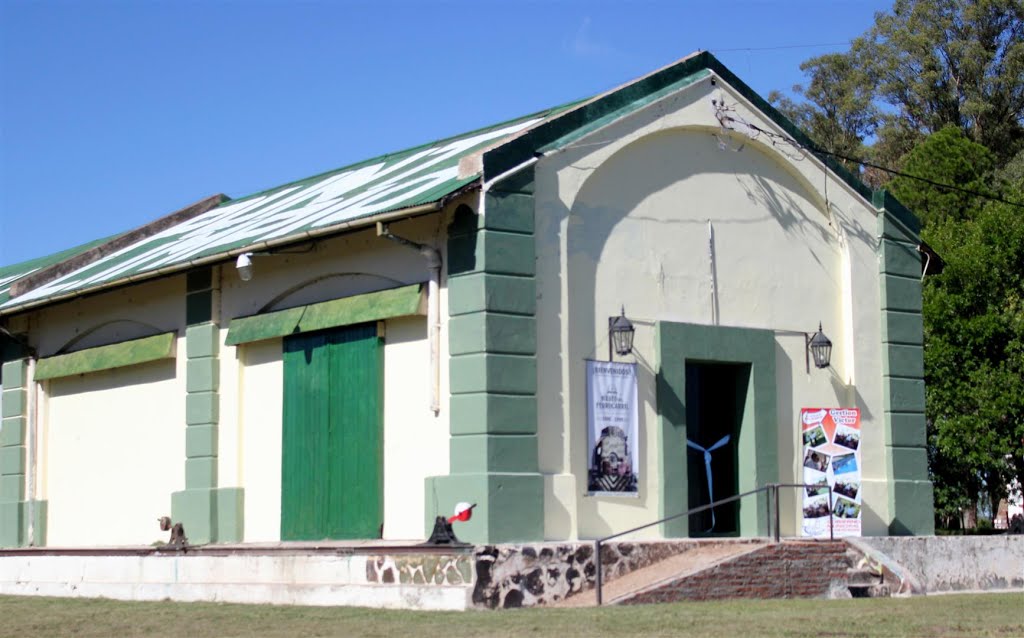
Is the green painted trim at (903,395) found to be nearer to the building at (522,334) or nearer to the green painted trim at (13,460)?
the building at (522,334)

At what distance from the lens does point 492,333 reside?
15242 millimetres

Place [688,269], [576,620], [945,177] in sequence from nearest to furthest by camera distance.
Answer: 1. [576,620]
2. [688,269]
3. [945,177]

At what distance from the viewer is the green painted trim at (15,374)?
74.6 ft

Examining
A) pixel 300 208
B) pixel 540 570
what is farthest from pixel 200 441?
pixel 540 570

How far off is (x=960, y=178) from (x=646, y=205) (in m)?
24.9

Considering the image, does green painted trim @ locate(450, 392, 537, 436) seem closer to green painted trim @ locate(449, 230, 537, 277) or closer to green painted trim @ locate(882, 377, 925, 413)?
green painted trim @ locate(449, 230, 537, 277)

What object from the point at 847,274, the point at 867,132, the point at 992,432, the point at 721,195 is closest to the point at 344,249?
the point at 721,195

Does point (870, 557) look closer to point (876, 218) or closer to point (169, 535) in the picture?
point (876, 218)

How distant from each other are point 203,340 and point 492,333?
5524 mm

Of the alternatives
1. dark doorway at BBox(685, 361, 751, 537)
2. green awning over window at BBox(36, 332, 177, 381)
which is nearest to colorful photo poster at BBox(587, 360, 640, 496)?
dark doorway at BBox(685, 361, 751, 537)

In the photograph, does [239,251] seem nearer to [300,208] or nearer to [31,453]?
[300,208]

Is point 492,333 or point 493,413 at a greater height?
point 492,333

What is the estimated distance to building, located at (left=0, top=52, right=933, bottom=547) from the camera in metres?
15.5

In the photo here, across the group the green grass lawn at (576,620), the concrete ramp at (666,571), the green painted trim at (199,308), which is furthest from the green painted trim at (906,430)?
the green painted trim at (199,308)
